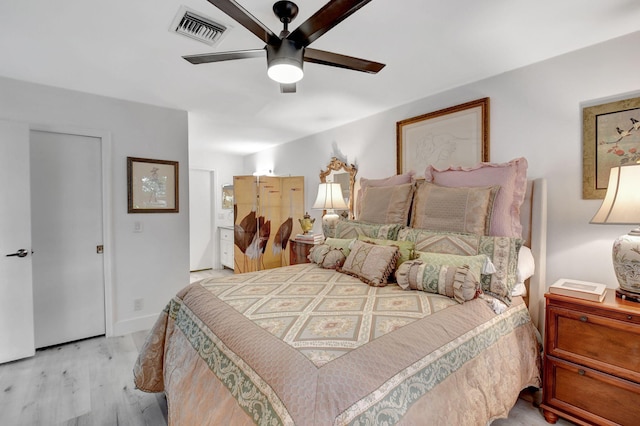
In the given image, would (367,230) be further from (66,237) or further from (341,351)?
(66,237)

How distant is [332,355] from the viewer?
1036mm

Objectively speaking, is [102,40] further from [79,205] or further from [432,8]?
[432,8]

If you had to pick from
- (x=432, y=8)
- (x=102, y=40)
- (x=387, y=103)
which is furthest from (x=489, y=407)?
(x=102, y=40)

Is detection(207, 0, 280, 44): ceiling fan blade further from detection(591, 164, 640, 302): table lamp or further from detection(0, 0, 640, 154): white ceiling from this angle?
detection(591, 164, 640, 302): table lamp

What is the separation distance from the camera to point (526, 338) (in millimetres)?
1811

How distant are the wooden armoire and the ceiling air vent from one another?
3015 mm

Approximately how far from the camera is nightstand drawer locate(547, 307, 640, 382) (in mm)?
1492

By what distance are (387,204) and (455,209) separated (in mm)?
605

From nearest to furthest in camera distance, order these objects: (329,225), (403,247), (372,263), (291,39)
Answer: (291,39)
(372,263)
(403,247)
(329,225)

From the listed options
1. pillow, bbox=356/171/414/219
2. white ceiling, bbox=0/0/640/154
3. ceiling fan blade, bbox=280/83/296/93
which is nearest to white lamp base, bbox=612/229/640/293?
white ceiling, bbox=0/0/640/154

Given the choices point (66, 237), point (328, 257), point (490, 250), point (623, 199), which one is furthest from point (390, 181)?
point (66, 237)

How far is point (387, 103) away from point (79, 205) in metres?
3.20

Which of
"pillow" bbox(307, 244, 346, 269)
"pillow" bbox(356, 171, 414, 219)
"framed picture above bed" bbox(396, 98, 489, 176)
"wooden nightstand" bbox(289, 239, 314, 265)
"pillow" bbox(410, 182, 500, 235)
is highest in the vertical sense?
"framed picture above bed" bbox(396, 98, 489, 176)

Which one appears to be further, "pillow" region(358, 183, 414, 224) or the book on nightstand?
"pillow" region(358, 183, 414, 224)
